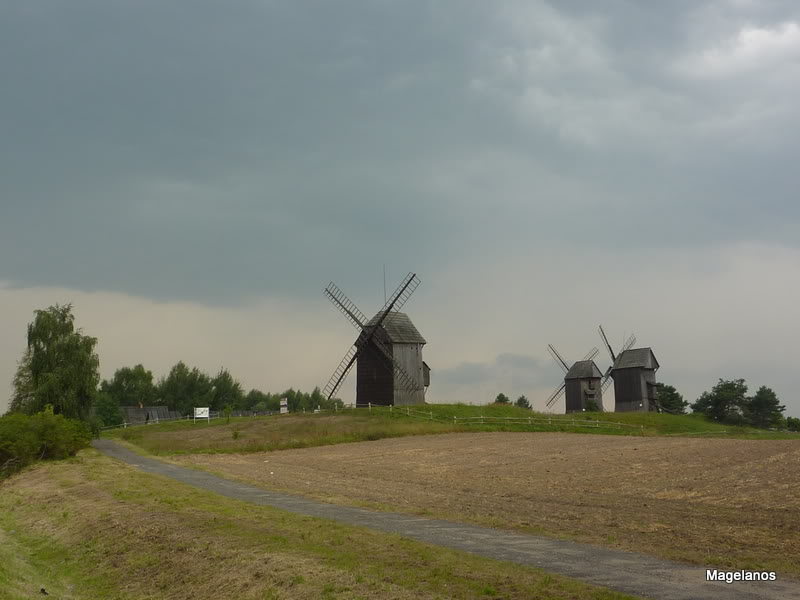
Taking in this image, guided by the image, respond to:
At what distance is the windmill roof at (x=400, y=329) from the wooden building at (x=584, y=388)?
29.5 meters

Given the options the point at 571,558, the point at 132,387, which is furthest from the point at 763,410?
the point at 132,387

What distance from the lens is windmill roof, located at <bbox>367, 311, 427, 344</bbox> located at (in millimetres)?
79875

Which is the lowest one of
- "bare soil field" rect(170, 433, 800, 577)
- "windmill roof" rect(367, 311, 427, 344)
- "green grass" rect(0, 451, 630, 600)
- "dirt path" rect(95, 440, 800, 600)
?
"green grass" rect(0, 451, 630, 600)

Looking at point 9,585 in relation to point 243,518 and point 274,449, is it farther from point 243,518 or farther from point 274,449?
point 274,449

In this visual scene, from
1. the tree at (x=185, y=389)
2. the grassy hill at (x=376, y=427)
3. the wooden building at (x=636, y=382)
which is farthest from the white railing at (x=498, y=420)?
the tree at (x=185, y=389)

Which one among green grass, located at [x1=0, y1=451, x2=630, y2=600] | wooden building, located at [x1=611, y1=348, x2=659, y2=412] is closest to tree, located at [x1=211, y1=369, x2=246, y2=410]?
wooden building, located at [x1=611, y1=348, x2=659, y2=412]

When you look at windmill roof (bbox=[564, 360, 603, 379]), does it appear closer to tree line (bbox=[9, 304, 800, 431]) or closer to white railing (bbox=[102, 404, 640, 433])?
tree line (bbox=[9, 304, 800, 431])

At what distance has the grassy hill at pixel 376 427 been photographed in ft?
203

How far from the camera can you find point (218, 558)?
16.8m

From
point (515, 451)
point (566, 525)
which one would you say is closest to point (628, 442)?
point (515, 451)

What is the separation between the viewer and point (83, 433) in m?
49.2

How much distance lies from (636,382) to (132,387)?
104 metres

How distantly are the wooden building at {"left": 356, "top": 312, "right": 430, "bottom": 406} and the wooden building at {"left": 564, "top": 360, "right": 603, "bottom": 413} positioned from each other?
28.0m

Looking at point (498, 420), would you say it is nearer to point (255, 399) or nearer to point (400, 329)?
point (400, 329)
